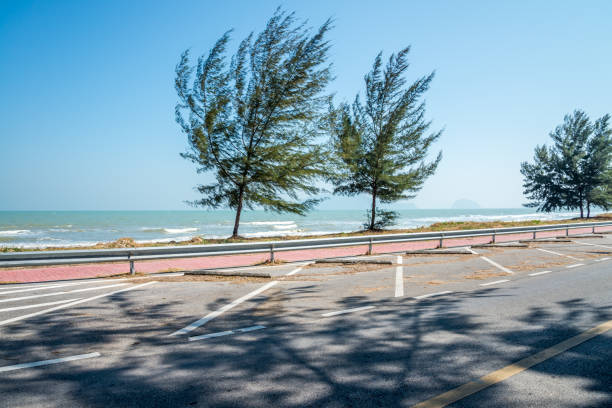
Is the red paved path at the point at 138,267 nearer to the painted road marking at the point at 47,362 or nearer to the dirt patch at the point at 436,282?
the dirt patch at the point at 436,282

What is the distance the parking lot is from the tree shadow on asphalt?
16 mm

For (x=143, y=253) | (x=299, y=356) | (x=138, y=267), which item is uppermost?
(x=143, y=253)

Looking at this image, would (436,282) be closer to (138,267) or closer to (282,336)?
(282,336)

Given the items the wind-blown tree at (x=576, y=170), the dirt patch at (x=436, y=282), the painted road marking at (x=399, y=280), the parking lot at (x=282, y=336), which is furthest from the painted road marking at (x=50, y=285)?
the wind-blown tree at (x=576, y=170)

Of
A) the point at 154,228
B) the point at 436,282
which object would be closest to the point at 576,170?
the point at 436,282

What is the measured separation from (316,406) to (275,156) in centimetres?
1468

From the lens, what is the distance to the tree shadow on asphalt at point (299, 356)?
2965 millimetres

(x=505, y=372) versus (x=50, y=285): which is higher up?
(x=505, y=372)

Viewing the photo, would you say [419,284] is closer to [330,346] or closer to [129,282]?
[330,346]

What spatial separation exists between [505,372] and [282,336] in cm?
240

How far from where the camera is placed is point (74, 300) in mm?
6359

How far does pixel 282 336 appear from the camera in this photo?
4406 millimetres

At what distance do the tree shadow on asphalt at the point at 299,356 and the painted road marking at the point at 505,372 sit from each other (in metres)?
0.08

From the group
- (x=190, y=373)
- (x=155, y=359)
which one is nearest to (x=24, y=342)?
(x=155, y=359)
